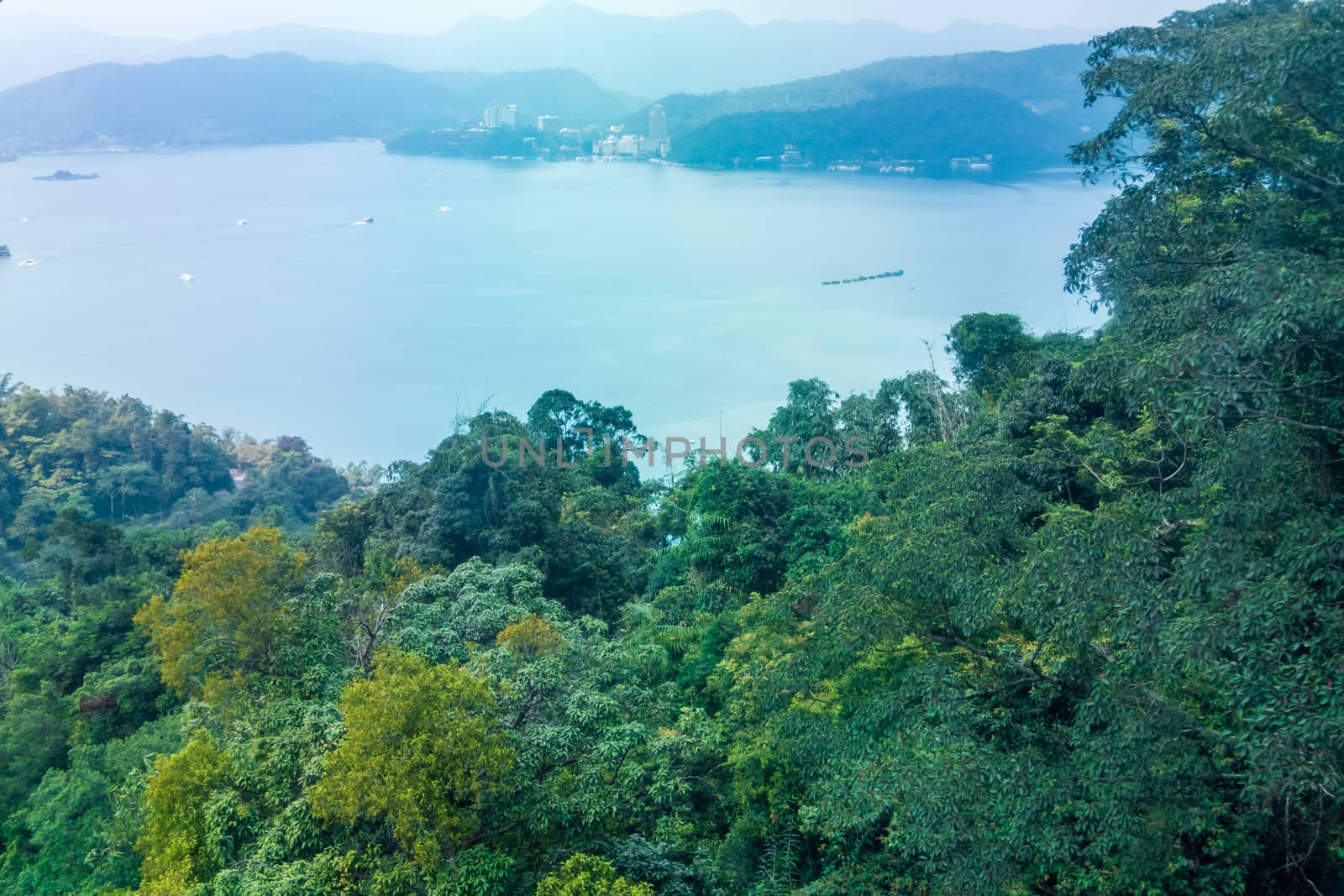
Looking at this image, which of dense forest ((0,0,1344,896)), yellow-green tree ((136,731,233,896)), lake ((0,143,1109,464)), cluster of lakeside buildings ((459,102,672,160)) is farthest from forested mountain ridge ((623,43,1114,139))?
yellow-green tree ((136,731,233,896))

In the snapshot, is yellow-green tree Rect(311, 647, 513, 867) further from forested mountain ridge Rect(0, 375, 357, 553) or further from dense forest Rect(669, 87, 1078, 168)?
dense forest Rect(669, 87, 1078, 168)

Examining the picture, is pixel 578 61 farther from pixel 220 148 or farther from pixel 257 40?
pixel 220 148

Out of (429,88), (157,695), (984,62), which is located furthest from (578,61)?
(157,695)

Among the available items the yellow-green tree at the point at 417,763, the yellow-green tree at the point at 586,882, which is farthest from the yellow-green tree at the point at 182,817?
the yellow-green tree at the point at 586,882

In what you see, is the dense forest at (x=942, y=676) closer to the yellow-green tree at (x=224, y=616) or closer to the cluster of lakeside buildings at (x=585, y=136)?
the yellow-green tree at (x=224, y=616)

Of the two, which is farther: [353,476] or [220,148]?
[220,148]

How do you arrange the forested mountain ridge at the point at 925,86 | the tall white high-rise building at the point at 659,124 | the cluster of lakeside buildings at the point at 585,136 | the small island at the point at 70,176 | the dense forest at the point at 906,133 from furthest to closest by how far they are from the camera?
the cluster of lakeside buildings at the point at 585,136 → the small island at the point at 70,176 → the tall white high-rise building at the point at 659,124 → the forested mountain ridge at the point at 925,86 → the dense forest at the point at 906,133

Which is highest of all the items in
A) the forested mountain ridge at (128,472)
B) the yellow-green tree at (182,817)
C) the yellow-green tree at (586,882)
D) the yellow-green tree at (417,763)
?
the yellow-green tree at (417,763)
